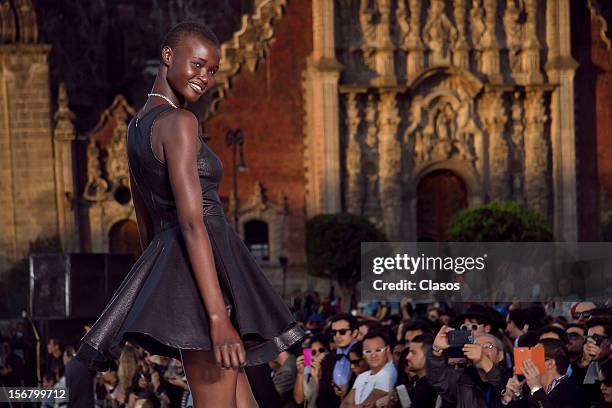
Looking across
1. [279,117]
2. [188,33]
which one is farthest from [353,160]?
[188,33]

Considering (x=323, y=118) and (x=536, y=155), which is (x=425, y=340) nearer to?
(x=323, y=118)

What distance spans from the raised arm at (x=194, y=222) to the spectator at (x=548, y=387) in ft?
11.6

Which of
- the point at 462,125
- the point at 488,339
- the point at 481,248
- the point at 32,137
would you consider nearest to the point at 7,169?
the point at 32,137

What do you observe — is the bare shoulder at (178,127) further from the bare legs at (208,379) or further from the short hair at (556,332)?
the short hair at (556,332)

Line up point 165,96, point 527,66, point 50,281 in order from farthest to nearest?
1. point 527,66
2. point 50,281
3. point 165,96

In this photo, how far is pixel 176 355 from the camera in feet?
15.0

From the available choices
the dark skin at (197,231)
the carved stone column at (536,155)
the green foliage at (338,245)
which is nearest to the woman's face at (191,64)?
the dark skin at (197,231)

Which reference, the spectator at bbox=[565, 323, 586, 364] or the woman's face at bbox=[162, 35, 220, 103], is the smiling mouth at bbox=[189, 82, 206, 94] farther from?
the spectator at bbox=[565, 323, 586, 364]

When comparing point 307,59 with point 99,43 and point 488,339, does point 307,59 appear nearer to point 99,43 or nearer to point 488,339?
point 99,43

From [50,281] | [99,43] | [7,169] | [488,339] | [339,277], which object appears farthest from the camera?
[99,43]

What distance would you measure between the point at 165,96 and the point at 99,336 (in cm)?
88

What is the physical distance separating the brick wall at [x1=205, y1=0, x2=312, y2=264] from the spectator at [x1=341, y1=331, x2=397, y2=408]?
2903 cm

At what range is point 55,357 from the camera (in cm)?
1841

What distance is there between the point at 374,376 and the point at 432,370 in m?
1.28
